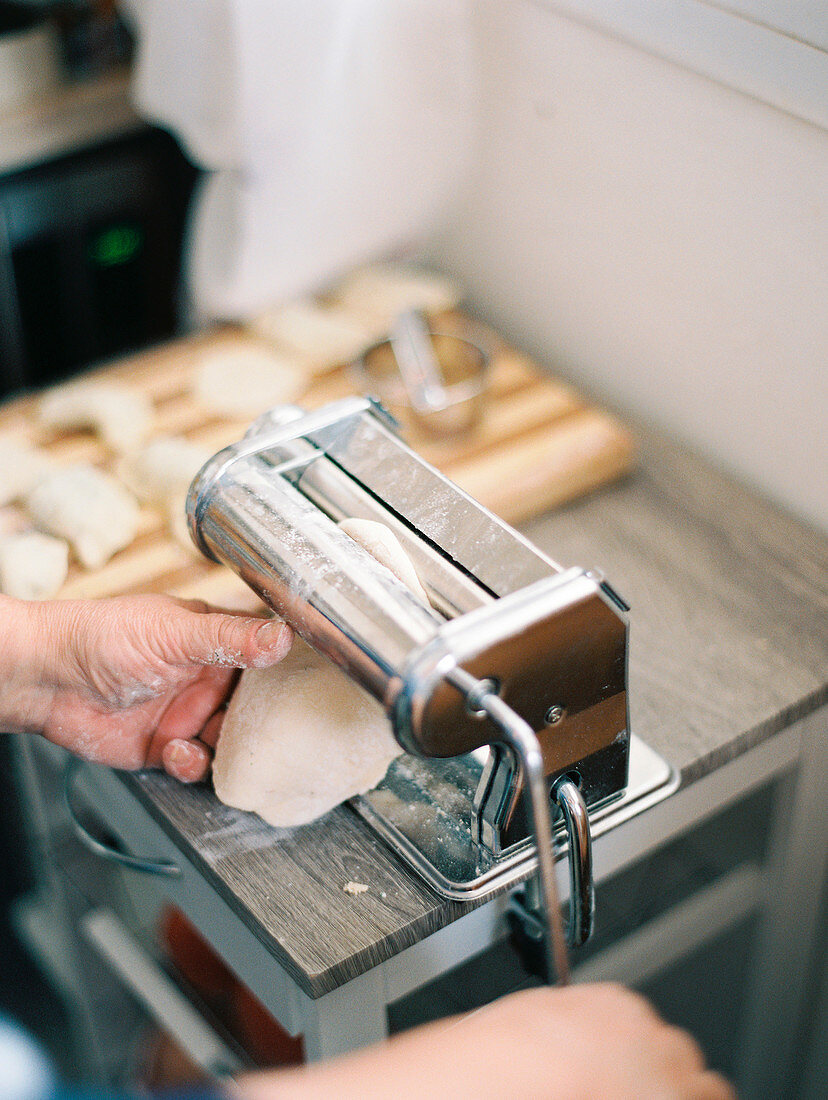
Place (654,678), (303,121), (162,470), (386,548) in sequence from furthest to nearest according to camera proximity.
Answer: (303,121) → (162,470) → (654,678) → (386,548)

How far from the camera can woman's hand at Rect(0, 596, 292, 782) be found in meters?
0.76

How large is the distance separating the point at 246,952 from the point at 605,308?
0.74 metres

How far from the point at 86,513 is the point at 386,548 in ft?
1.23

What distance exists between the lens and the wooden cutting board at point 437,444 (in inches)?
38.4

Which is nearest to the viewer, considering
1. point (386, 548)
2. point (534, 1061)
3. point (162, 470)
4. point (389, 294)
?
point (534, 1061)

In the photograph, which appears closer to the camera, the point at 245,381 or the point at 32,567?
the point at 32,567

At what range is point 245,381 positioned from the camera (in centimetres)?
119

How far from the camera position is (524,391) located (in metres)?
1.20

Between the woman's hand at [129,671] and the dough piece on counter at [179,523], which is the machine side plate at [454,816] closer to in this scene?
the woman's hand at [129,671]

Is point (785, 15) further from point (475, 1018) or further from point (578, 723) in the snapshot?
point (475, 1018)

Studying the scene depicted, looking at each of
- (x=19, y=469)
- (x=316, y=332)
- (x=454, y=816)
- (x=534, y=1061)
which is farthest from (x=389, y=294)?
(x=534, y=1061)

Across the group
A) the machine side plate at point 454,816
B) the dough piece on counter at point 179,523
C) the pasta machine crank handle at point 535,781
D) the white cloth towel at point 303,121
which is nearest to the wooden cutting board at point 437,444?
the dough piece on counter at point 179,523

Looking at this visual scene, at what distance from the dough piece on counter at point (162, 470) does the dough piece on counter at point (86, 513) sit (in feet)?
0.06

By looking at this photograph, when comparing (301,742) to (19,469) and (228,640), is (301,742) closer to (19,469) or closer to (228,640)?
(228,640)
